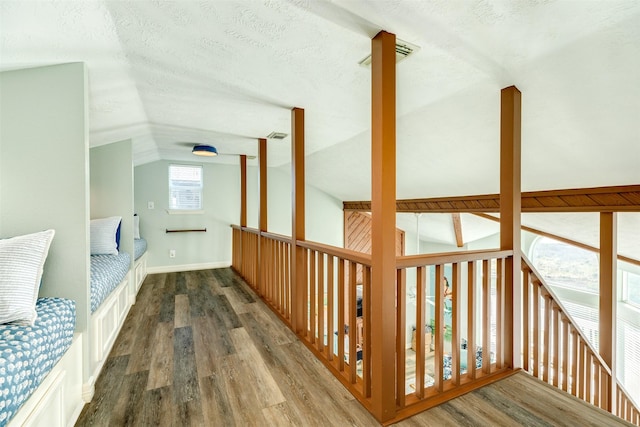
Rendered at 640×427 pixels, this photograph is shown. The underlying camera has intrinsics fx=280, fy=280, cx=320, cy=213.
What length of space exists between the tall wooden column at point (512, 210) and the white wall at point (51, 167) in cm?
267

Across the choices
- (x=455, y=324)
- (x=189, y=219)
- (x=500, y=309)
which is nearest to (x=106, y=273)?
(x=455, y=324)

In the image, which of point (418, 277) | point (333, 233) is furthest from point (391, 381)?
point (333, 233)

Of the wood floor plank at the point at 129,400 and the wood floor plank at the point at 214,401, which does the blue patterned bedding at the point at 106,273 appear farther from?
the wood floor plank at the point at 214,401

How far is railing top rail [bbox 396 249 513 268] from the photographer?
1.58 metres

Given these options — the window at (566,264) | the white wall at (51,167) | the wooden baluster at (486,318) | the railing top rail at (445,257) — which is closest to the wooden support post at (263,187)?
the white wall at (51,167)

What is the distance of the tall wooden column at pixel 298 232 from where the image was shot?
2.48m

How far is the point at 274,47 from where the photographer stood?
64.4 inches

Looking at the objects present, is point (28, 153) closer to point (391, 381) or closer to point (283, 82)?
point (283, 82)

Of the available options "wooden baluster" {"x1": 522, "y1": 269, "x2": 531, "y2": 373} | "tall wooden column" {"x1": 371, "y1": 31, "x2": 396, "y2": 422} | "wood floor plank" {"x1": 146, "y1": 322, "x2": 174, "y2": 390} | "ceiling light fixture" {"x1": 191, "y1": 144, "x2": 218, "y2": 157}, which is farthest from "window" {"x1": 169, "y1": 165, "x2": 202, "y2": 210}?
"wooden baluster" {"x1": 522, "y1": 269, "x2": 531, "y2": 373}

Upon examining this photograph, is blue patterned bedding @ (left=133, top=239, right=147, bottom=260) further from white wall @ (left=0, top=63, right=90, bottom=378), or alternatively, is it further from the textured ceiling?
white wall @ (left=0, top=63, right=90, bottom=378)

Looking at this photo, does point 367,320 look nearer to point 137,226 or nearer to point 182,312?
point 182,312

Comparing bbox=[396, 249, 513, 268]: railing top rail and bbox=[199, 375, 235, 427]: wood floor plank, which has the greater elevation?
bbox=[396, 249, 513, 268]: railing top rail

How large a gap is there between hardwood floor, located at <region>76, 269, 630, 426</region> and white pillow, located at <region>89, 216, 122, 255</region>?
0.87m

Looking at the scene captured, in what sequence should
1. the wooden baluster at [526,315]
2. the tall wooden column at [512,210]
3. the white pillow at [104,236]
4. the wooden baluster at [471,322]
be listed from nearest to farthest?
1. the wooden baluster at [471,322]
2. the tall wooden column at [512,210]
3. the wooden baluster at [526,315]
4. the white pillow at [104,236]
